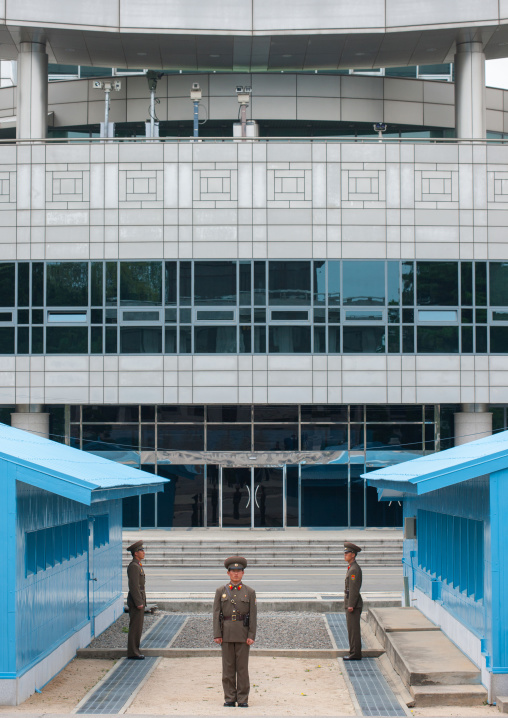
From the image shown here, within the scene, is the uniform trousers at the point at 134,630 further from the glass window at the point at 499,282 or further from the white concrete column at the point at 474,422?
the glass window at the point at 499,282

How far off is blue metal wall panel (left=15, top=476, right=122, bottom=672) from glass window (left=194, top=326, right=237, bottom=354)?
56.4 feet

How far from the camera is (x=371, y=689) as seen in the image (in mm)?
12859

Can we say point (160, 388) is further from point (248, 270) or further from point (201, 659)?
point (201, 659)

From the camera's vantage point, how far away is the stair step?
11617 mm

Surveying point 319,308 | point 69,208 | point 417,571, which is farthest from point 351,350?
point 417,571

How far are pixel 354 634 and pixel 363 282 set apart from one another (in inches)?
822

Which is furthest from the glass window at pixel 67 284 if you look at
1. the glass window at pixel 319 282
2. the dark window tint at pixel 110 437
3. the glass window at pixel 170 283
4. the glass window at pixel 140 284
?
the glass window at pixel 319 282


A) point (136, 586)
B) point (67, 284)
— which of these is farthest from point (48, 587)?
point (67, 284)

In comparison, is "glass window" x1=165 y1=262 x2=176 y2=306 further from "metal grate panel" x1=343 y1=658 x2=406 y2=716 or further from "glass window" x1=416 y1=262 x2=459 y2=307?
"metal grate panel" x1=343 y1=658 x2=406 y2=716

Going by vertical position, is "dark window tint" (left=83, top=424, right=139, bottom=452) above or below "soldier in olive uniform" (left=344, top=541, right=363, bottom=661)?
above

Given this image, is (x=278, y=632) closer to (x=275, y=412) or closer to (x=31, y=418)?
(x=275, y=412)

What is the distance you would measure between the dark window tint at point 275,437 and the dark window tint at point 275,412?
0.25m

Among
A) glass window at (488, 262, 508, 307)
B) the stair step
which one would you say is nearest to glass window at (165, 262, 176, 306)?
glass window at (488, 262, 508, 307)

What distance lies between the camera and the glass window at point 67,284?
112 ft
